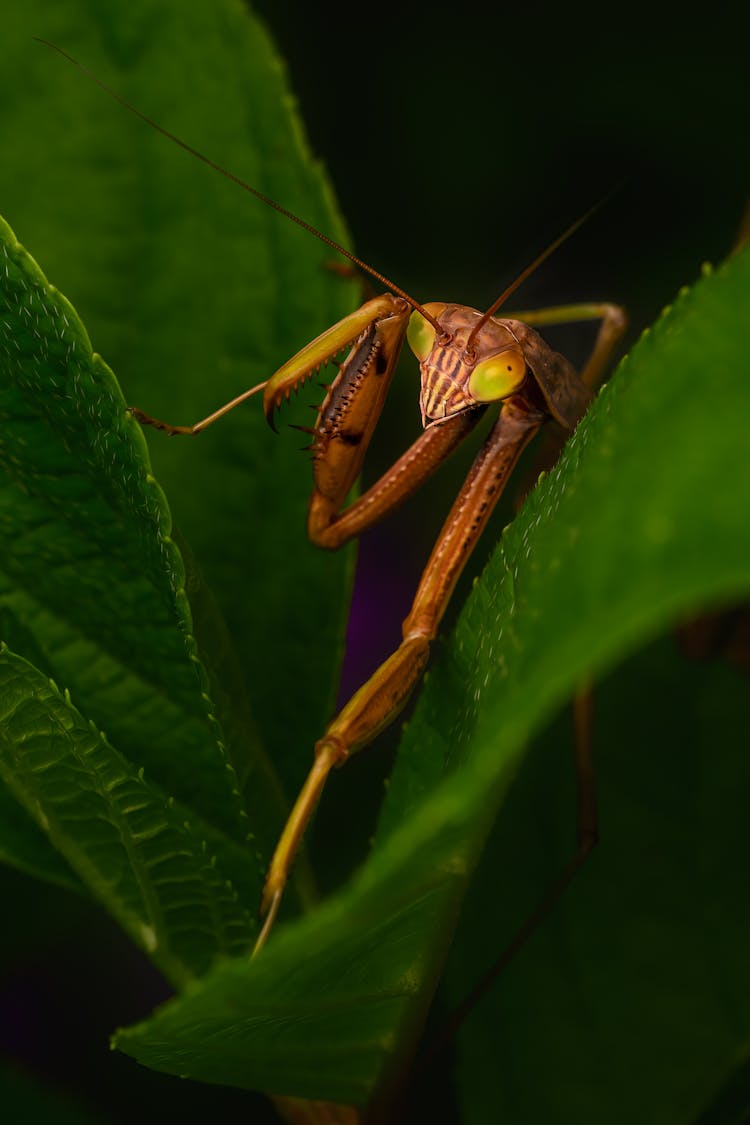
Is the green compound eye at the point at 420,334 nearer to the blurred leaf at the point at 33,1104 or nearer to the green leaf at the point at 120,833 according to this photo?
the green leaf at the point at 120,833

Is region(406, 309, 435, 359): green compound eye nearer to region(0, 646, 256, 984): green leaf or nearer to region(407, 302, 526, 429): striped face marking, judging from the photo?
region(407, 302, 526, 429): striped face marking

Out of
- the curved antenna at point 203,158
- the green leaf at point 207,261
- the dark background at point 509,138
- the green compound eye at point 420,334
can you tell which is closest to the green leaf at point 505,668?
the green leaf at point 207,261

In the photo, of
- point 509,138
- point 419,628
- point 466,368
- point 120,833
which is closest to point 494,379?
point 466,368

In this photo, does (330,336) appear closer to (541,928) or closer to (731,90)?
(541,928)

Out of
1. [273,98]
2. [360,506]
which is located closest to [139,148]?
[273,98]

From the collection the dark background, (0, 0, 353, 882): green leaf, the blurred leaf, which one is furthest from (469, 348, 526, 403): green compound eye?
the blurred leaf

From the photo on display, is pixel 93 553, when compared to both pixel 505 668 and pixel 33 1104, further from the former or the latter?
pixel 33 1104
